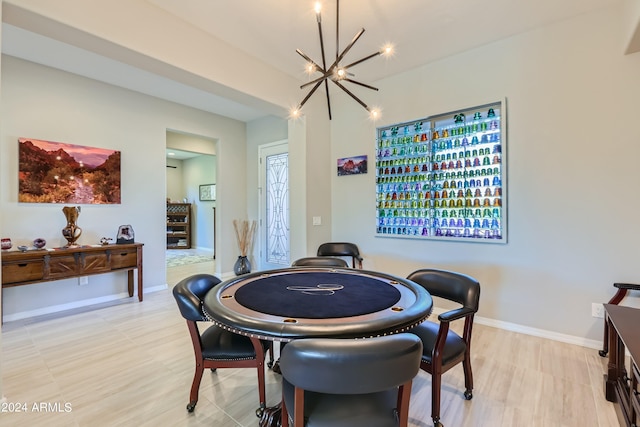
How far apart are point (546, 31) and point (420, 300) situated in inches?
118

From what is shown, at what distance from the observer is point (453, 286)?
204cm

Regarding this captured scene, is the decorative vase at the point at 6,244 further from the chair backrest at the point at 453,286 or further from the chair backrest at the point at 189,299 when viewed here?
the chair backrest at the point at 453,286

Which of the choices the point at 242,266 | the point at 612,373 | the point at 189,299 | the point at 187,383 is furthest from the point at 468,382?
the point at 242,266

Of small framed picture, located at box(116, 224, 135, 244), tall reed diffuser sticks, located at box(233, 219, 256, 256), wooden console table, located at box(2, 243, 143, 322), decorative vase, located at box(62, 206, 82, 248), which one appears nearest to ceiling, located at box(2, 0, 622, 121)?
decorative vase, located at box(62, 206, 82, 248)

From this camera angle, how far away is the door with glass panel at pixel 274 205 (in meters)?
5.10

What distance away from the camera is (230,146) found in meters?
5.50

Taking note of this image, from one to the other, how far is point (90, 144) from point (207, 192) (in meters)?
4.63

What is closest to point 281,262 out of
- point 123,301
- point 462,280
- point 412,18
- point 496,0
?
point 123,301

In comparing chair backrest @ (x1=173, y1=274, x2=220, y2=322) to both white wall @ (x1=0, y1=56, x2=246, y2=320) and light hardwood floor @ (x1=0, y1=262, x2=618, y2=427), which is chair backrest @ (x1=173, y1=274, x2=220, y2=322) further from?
white wall @ (x1=0, y1=56, x2=246, y2=320)

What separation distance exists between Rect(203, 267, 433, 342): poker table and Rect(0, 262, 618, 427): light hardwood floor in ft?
2.58

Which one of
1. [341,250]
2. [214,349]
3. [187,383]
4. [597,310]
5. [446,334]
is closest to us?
[446,334]

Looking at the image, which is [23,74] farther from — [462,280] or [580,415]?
[580,415]

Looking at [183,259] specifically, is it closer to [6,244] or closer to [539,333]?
[6,244]

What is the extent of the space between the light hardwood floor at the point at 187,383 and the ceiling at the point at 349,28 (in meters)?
3.06
